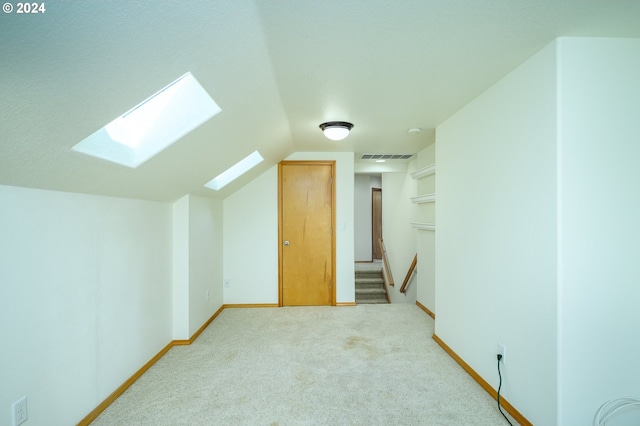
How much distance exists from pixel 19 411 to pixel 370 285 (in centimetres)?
554

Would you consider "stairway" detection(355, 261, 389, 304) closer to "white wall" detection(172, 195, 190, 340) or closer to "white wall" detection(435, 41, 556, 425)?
"white wall" detection(435, 41, 556, 425)

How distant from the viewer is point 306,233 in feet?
14.9

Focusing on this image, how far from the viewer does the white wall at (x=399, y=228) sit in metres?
5.26

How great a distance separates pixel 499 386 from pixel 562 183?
137 cm

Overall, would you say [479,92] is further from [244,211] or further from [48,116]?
[244,211]

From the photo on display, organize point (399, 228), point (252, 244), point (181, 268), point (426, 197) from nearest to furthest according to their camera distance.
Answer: point (181, 268)
point (426, 197)
point (252, 244)
point (399, 228)

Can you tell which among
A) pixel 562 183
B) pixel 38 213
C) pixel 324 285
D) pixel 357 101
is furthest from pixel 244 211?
pixel 562 183

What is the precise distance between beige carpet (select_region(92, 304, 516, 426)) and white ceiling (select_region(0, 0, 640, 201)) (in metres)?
1.44

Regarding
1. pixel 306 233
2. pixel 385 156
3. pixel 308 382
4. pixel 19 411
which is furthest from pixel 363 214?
pixel 19 411

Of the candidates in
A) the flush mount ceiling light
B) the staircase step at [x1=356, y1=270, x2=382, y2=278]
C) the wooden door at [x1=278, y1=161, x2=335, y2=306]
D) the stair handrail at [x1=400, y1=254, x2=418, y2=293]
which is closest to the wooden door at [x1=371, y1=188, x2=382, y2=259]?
the staircase step at [x1=356, y1=270, x2=382, y2=278]

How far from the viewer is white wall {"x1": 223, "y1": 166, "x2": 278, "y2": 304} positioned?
179 inches

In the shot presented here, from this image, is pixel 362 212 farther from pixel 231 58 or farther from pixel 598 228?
pixel 231 58

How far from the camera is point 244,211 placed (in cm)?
455

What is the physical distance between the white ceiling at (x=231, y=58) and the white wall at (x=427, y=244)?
1.74 metres
